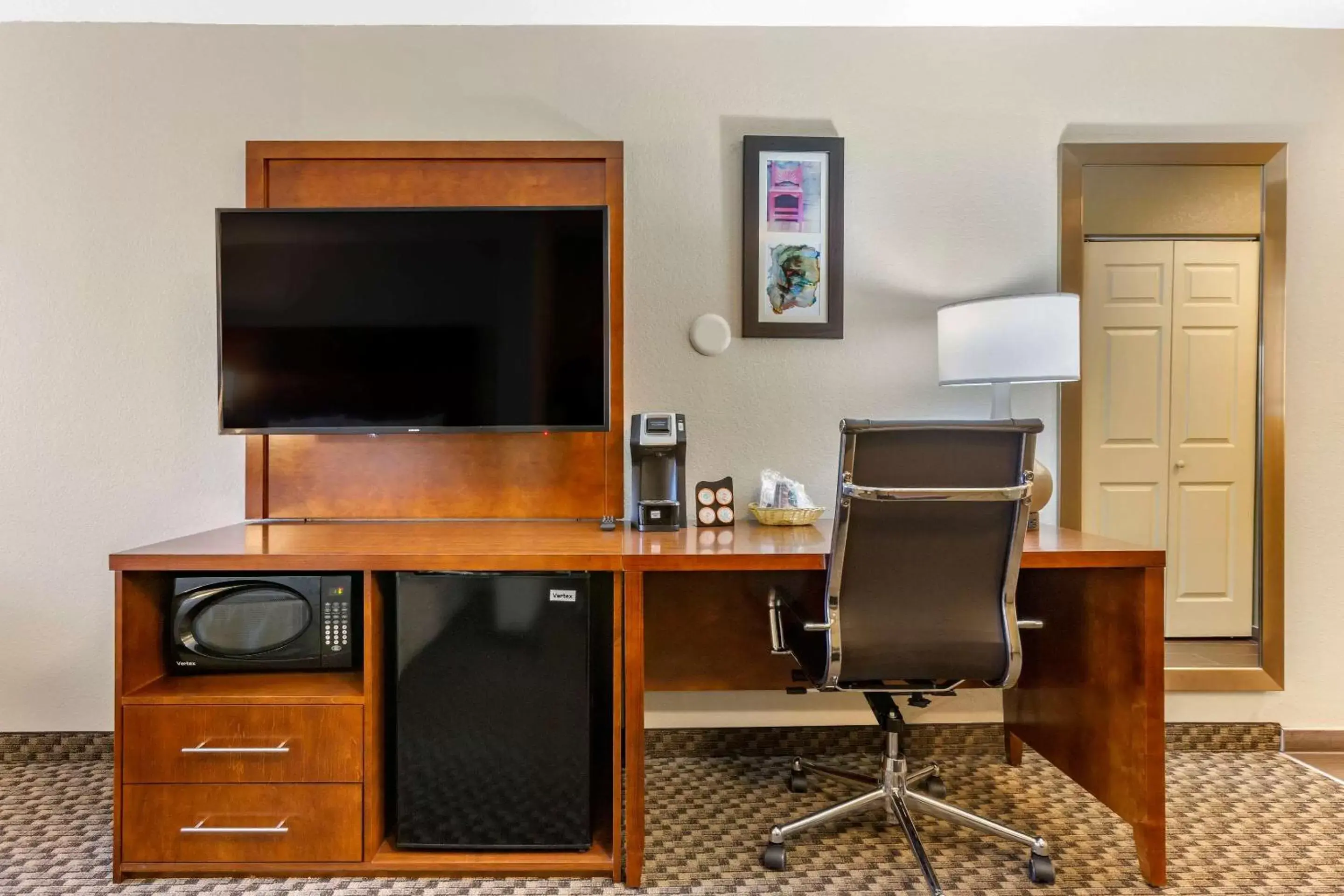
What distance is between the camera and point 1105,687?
5.98 feet

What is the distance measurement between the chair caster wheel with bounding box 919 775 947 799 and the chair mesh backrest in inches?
23.8

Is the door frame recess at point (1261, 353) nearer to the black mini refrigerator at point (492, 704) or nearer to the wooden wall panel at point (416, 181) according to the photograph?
the wooden wall panel at point (416, 181)

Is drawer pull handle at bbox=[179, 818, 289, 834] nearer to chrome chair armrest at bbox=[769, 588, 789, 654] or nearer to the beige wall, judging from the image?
chrome chair armrest at bbox=[769, 588, 789, 654]

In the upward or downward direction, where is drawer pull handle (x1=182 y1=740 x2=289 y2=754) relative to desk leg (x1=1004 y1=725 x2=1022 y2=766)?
upward

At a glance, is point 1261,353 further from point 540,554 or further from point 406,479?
point 406,479

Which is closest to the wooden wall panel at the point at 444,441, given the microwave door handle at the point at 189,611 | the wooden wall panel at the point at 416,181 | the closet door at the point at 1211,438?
the wooden wall panel at the point at 416,181

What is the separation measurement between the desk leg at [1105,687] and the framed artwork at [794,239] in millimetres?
994

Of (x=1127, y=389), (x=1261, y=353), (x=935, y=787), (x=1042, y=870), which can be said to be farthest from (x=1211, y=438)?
(x=1042, y=870)

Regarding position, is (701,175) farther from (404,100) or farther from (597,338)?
(404,100)

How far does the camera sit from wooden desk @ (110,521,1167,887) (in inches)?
66.6

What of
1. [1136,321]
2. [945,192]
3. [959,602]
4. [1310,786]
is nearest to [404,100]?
[945,192]

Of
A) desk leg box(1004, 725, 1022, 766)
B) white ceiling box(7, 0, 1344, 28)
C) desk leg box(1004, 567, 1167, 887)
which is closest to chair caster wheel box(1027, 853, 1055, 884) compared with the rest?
desk leg box(1004, 567, 1167, 887)

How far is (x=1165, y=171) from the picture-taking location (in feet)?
9.27

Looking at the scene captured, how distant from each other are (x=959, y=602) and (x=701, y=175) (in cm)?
148
